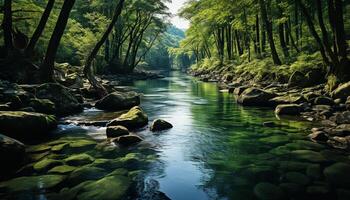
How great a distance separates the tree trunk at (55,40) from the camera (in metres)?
17.1

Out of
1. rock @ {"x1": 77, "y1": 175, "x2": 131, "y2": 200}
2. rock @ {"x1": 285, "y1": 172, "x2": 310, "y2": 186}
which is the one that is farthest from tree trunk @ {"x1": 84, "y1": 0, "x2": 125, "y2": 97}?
rock @ {"x1": 285, "y1": 172, "x2": 310, "y2": 186}

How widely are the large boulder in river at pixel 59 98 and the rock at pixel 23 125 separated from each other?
12.8 feet

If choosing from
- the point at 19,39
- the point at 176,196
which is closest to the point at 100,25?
the point at 19,39

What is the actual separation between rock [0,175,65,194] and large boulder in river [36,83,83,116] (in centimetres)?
831

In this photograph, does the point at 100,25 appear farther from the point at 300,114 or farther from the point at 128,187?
the point at 128,187

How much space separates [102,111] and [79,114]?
1.28m

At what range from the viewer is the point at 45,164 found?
8.30m

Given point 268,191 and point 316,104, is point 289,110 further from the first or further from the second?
point 268,191

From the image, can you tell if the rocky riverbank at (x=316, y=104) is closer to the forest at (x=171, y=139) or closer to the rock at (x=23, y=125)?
the forest at (x=171, y=139)

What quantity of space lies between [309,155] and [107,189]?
5603mm

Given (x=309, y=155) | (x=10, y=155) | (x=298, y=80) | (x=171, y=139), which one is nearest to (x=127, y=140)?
(x=171, y=139)

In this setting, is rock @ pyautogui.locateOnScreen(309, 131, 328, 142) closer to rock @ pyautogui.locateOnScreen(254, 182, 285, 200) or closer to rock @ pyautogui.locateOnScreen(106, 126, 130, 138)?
rock @ pyautogui.locateOnScreen(254, 182, 285, 200)

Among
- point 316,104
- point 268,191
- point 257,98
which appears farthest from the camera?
point 257,98

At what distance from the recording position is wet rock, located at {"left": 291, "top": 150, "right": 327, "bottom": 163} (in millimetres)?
8641
